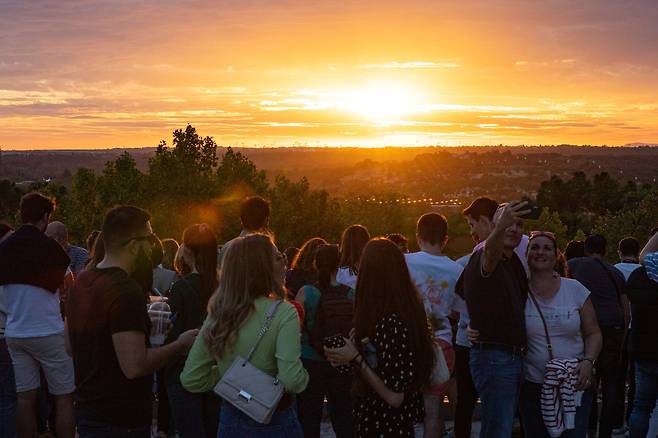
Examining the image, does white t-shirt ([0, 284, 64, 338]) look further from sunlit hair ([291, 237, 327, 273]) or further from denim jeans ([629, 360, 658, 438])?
denim jeans ([629, 360, 658, 438])

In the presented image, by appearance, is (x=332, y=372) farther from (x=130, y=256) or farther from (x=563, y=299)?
(x=130, y=256)

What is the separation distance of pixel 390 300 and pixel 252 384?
0.81 m

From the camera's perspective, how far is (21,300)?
19.2ft

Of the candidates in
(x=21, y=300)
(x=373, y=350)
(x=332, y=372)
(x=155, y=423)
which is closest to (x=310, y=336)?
(x=332, y=372)

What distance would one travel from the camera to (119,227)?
393 cm

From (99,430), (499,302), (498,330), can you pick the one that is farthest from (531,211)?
(99,430)

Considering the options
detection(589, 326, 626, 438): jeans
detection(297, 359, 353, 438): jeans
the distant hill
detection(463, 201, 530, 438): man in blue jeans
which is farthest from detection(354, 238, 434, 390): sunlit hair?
the distant hill

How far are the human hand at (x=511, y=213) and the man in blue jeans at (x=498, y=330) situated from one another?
29 cm

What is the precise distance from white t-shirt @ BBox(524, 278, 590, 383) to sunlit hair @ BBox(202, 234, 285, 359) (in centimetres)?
231

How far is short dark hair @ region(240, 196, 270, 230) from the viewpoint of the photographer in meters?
6.30

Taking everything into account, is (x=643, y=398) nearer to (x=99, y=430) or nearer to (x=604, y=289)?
(x=604, y=289)

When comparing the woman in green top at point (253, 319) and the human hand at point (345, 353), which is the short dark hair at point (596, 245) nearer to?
the human hand at point (345, 353)

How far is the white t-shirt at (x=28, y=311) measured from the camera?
584 centimetres

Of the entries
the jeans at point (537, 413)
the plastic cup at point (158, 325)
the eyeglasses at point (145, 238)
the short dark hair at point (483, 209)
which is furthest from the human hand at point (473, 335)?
the eyeglasses at point (145, 238)
